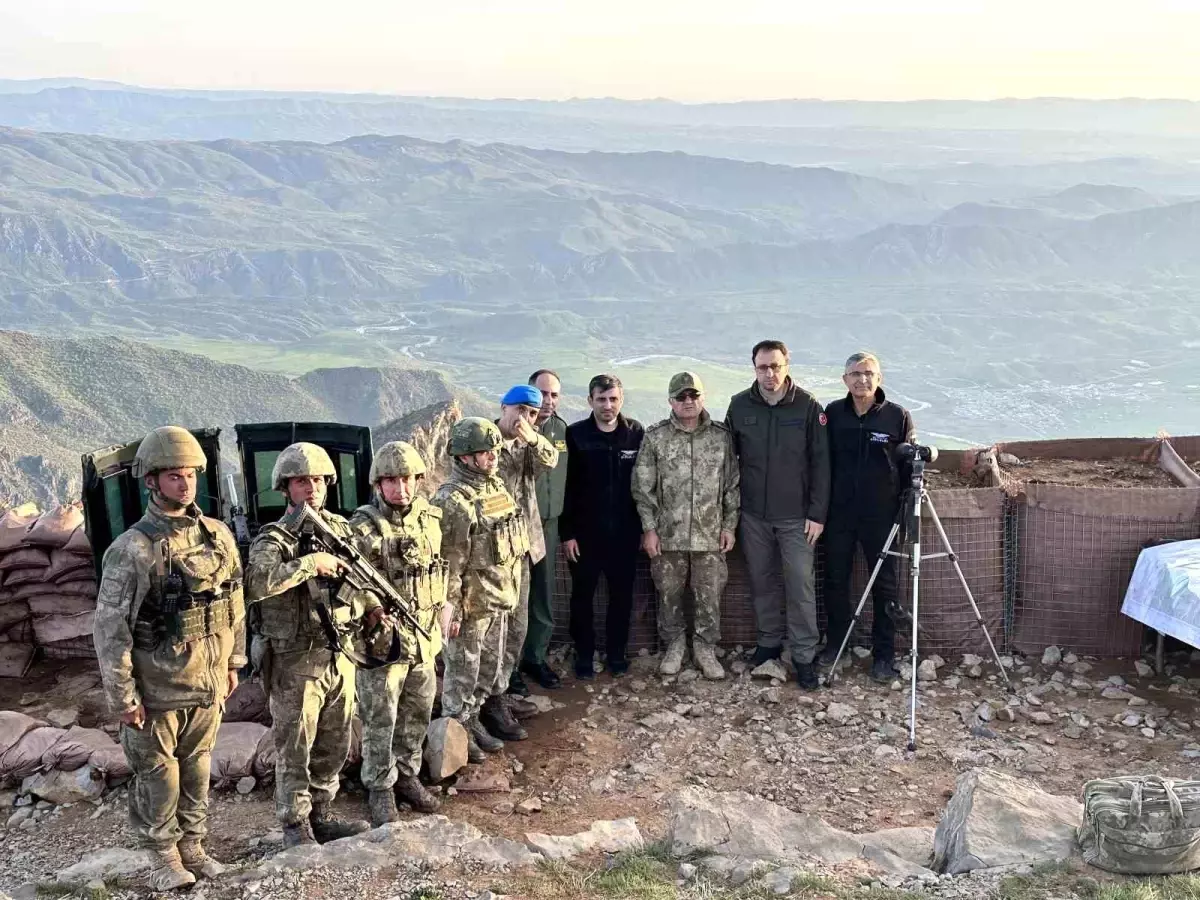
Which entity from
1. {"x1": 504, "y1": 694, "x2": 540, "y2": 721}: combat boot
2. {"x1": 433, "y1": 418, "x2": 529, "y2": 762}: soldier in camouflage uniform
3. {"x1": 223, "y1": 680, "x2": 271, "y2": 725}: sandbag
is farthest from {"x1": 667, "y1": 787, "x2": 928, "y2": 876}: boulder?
{"x1": 223, "y1": 680, "x2": 271, "y2": 725}: sandbag

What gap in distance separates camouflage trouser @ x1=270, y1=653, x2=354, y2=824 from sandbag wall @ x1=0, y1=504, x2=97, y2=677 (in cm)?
300

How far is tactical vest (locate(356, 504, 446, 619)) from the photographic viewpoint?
5.23m

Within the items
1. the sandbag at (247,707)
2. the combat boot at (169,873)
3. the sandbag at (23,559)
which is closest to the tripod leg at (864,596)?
the sandbag at (247,707)

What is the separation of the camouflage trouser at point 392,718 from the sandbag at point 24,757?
195 centimetres

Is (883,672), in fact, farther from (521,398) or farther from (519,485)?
(521,398)

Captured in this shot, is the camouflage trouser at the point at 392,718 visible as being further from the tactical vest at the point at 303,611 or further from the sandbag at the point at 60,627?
the sandbag at the point at 60,627

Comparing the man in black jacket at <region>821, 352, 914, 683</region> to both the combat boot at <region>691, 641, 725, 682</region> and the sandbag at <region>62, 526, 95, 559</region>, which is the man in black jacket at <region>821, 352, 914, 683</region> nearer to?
the combat boot at <region>691, 641, 725, 682</region>

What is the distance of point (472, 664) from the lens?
19.8ft

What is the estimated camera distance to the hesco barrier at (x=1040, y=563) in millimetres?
7125

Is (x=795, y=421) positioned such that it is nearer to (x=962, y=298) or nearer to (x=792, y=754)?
(x=792, y=754)

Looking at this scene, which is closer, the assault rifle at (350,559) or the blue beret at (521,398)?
the assault rifle at (350,559)

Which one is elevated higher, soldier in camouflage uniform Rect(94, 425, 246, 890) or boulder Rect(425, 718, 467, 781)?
soldier in camouflage uniform Rect(94, 425, 246, 890)

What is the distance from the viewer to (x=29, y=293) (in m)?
147

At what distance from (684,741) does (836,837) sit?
146 cm
